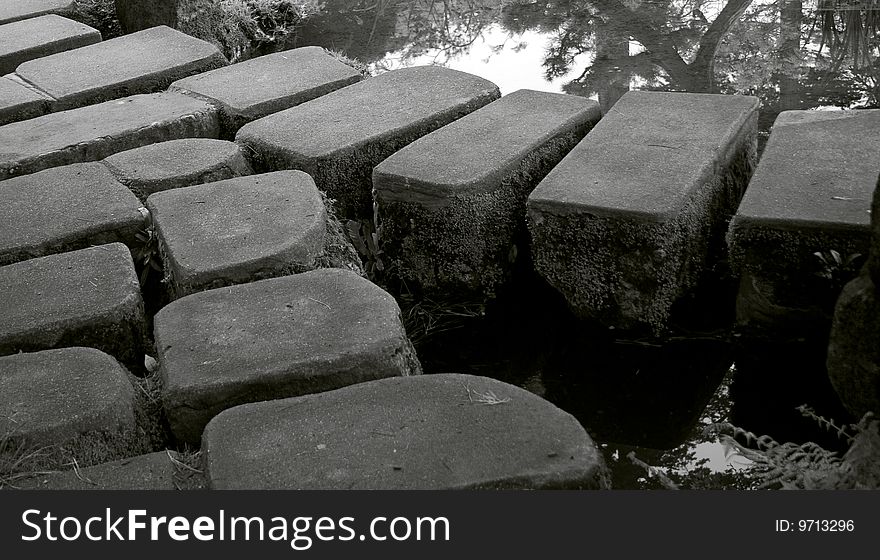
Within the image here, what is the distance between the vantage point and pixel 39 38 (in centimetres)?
406

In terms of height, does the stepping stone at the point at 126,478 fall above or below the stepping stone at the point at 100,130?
below

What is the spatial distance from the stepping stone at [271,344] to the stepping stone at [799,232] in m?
0.82

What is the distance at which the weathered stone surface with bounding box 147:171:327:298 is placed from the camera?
7.54 feet

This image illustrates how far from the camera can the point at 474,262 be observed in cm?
268

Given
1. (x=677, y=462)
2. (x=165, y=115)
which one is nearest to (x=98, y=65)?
(x=165, y=115)

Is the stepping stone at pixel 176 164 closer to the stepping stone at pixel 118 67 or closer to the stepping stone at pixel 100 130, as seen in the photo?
the stepping stone at pixel 100 130

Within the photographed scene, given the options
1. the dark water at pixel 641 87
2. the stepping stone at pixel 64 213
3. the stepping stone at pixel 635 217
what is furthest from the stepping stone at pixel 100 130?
the stepping stone at pixel 635 217

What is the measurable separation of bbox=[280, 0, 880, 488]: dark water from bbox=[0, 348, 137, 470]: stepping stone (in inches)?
35.9

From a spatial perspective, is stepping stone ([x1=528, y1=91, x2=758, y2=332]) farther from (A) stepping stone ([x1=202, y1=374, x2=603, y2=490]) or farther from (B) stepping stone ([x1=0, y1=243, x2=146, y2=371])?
(B) stepping stone ([x1=0, y1=243, x2=146, y2=371])

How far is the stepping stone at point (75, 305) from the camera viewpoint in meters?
2.13

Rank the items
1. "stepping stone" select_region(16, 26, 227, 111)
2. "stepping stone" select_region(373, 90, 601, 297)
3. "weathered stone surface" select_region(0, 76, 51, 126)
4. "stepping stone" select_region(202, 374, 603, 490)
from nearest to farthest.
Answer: "stepping stone" select_region(202, 374, 603, 490)
"stepping stone" select_region(373, 90, 601, 297)
"weathered stone surface" select_region(0, 76, 51, 126)
"stepping stone" select_region(16, 26, 227, 111)

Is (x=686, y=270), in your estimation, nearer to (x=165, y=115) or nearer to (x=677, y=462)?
(x=677, y=462)

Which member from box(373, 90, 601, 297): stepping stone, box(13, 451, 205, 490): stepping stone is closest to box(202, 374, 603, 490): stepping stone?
box(13, 451, 205, 490): stepping stone

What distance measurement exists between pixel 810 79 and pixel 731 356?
1451mm
